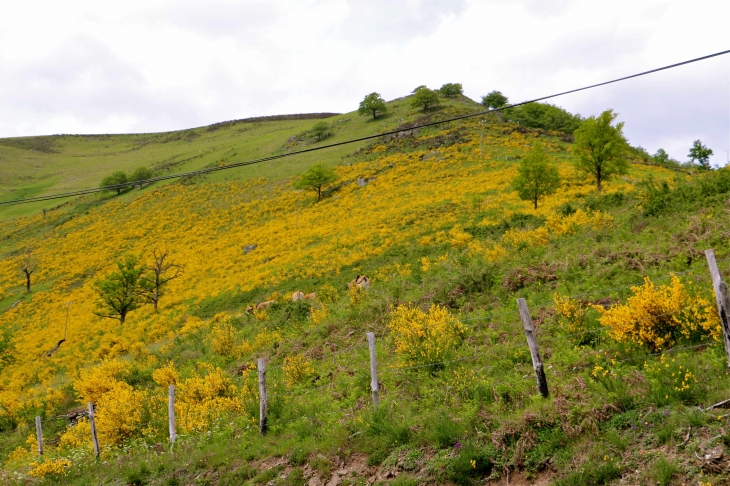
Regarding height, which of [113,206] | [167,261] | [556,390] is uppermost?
[113,206]

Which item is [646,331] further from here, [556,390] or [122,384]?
[122,384]

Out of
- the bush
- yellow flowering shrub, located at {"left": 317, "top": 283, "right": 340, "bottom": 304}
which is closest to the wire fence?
yellow flowering shrub, located at {"left": 317, "top": 283, "right": 340, "bottom": 304}

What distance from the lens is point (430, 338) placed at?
32.5 ft

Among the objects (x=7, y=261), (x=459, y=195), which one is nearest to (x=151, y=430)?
(x=459, y=195)

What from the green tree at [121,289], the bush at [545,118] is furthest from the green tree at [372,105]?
the green tree at [121,289]

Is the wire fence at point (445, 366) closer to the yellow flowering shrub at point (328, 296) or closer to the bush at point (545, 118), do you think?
the yellow flowering shrub at point (328, 296)

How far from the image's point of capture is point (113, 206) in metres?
68.6

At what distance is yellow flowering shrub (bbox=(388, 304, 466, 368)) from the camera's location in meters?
9.47

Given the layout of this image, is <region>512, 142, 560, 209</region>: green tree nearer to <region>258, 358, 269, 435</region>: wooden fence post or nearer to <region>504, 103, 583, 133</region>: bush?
<region>258, 358, 269, 435</region>: wooden fence post

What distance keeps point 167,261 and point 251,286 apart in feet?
57.0

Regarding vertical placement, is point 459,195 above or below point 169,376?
above

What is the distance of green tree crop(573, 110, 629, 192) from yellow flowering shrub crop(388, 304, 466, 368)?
1017 inches

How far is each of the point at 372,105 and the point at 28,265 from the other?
58.0 metres

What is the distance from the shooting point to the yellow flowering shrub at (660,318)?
22.7 feet
